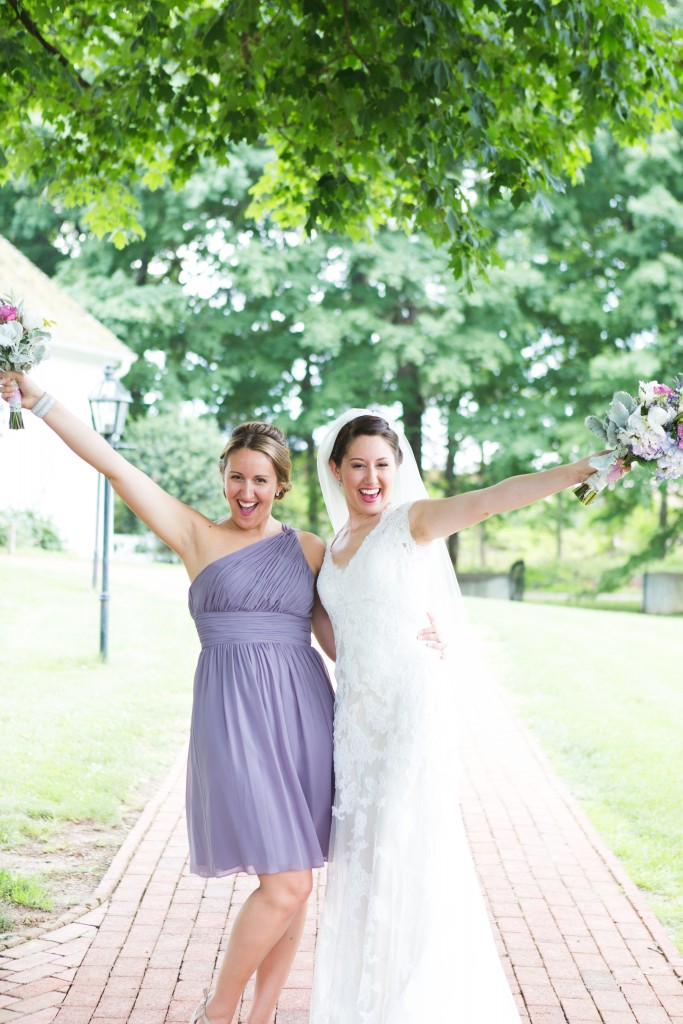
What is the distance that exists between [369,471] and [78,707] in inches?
257

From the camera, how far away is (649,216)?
22.5 meters

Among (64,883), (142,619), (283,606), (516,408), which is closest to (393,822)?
(283,606)

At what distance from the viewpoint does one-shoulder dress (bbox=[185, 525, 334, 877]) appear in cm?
355

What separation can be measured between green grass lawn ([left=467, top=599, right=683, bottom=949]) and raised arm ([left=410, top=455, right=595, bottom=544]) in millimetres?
2743

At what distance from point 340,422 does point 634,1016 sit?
8.58ft

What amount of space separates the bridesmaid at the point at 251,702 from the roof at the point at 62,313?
714 inches

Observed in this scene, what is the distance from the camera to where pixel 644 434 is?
3.29 m

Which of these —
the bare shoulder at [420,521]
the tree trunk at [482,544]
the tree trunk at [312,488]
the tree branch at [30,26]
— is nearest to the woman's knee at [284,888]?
the bare shoulder at [420,521]

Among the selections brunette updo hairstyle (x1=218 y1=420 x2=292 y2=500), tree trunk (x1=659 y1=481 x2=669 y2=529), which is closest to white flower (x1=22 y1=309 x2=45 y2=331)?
brunette updo hairstyle (x1=218 y1=420 x2=292 y2=500)

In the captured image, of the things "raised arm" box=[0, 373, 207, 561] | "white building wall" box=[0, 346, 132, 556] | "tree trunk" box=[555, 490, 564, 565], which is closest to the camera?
"raised arm" box=[0, 373, 207, 561]

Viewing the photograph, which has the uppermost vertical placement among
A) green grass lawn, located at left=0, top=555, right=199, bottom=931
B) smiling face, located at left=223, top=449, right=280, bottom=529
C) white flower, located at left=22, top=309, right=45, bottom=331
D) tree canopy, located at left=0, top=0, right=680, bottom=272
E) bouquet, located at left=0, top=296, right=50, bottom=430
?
tree canopy, located at left=0, top=0, right=680, bottom=272

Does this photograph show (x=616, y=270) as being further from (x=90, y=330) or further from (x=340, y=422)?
(x=340, y=422)

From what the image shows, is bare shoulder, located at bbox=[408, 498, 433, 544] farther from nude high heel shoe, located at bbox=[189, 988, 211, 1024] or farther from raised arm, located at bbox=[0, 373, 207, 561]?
nude high heel shoe, located at bbox=[189, 988, 211, 1024]

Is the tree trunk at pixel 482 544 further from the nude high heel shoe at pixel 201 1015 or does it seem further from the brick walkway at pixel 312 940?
the nude high heel shoe at pixel 201 1015
